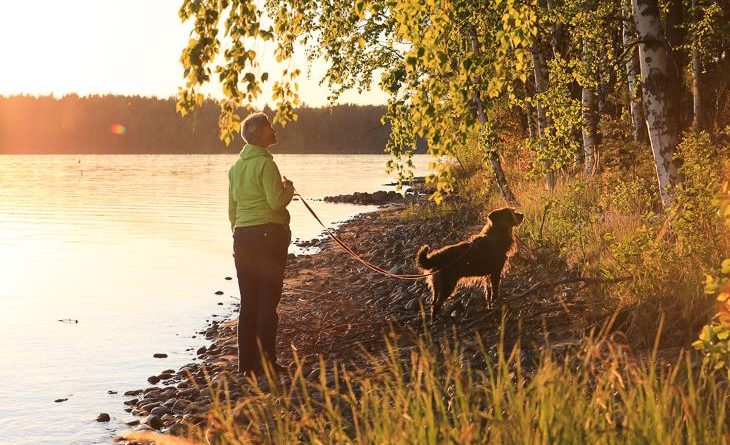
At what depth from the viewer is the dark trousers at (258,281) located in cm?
788

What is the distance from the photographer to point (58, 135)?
186 m

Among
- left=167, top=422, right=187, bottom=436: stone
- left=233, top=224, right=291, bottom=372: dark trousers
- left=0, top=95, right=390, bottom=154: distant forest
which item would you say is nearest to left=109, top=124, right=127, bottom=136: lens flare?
left=0, top=95, right=390, bottom=154: distant forest

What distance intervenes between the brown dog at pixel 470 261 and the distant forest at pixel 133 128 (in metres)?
166

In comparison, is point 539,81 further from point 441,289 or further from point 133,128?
point 133,128

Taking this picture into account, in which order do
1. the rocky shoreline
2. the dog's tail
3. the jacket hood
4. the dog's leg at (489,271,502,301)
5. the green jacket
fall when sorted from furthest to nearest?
1. the dog's leg at (489,271,502,301)
2. the dog's tail
3. the rocky shoreline
4. the jacket hood
5. the green jacket

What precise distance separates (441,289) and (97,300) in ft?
31.7

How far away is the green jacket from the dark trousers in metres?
0.11

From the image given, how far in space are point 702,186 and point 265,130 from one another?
4.53 metres

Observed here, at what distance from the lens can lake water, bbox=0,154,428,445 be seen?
30.5 ft

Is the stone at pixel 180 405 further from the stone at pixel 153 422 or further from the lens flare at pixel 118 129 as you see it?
Result: the lens flare at pixel 118 129

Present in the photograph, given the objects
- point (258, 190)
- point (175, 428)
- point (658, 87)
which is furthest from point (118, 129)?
point (175, 428)

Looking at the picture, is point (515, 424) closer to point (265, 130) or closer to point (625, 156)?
point (265, 130)

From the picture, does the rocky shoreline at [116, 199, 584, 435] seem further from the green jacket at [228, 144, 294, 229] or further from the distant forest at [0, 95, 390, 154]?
the distant forest at [0, 95, 390, 154]

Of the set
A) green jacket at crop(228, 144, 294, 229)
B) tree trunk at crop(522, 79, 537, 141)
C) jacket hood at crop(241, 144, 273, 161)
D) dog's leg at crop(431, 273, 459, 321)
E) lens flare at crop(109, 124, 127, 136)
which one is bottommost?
dog's leg at crop(431, 273, 459, 321)
